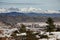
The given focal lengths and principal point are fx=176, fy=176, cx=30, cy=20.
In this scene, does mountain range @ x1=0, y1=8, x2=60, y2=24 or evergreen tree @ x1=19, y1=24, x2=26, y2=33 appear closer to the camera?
evergreen tree @ x1=19, y1=24, x2=26, y2=33

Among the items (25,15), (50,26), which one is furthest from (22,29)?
(50,26)

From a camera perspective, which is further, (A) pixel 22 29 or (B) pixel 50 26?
(B) pixel 50 26

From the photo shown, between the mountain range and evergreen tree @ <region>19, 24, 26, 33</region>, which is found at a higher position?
the mountain range

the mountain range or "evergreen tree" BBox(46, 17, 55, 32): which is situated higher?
the mountain range

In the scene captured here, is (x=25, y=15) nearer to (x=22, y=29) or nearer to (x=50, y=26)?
(x=22, y=29)

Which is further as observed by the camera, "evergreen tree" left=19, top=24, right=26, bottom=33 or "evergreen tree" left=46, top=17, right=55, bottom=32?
"evergreen tree" left=46, top=17, right=55, bottom=32

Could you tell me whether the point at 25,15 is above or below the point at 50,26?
above

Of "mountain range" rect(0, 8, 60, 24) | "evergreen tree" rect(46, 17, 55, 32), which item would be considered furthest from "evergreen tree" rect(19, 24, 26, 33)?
"evergreen tree" rect(46, 17, 55, 32)

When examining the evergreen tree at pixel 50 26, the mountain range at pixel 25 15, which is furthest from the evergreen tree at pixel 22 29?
the evergreen tree at pixel 50 26

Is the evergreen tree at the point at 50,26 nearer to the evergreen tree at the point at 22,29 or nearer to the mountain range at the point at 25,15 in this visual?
the mountain range at the point at 25,15

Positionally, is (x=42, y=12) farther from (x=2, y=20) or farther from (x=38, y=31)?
(x=2, y=20)

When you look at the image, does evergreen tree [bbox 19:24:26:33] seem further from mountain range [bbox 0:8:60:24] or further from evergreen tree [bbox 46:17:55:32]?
evergreen tree [bbox 46:17:55:32]
